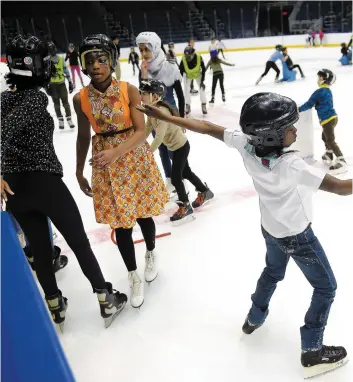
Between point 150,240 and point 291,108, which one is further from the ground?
point 291,108

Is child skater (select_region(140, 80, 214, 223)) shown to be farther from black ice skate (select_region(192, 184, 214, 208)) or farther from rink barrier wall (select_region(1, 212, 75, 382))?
rink barrier wall (select_region(1, 212, 75, 382))

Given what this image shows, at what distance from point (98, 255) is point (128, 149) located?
3.83ft

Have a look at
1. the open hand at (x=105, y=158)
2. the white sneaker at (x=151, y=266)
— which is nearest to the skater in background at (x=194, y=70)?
the white sneaker at (x=151, y=266)

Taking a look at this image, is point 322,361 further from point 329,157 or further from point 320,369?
point 329,157

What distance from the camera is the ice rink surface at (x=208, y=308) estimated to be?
1797mm

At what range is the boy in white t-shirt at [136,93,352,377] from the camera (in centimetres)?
135

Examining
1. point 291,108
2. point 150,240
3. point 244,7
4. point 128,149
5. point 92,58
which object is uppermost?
point 244,7

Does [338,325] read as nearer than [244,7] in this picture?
Yes

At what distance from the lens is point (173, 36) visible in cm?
2173

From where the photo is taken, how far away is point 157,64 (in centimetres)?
364

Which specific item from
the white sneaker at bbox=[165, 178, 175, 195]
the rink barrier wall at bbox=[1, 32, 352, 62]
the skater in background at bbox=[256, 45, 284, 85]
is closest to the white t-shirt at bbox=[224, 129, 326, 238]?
the white sneaker at bbox=[165, 178, 175, 195]

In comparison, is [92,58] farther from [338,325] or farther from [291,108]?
[338,325]

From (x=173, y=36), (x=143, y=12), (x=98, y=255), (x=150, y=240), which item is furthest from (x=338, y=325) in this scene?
(x=143, y=12)

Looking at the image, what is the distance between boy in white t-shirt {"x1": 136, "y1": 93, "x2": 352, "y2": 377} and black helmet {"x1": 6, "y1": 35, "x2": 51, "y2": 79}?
455 millimetres
